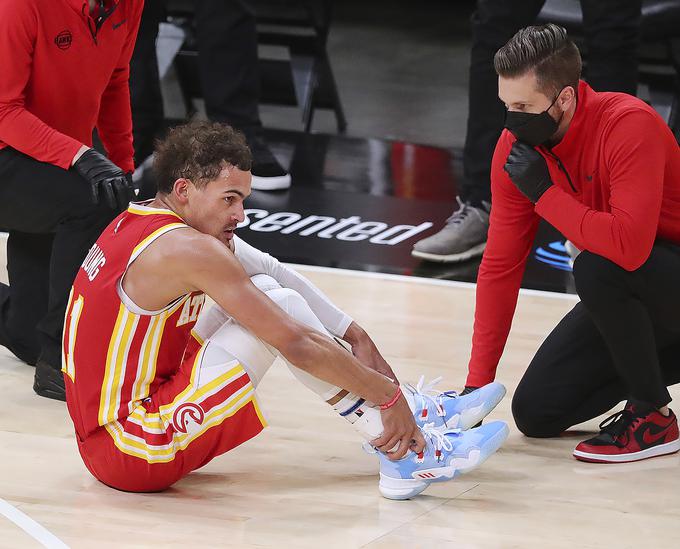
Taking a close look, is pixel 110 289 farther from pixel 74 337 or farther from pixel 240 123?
pixel 240 123

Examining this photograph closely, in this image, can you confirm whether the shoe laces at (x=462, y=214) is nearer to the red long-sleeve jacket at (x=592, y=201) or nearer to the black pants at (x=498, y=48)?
the black pants at (x=498, y=48)

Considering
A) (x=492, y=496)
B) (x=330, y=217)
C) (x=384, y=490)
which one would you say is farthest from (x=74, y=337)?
(x=330, y=217)

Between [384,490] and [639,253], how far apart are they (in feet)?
2.40

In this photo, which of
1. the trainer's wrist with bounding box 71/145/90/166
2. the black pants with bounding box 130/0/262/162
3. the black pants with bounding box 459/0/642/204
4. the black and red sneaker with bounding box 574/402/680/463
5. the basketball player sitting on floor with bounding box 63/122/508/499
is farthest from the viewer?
the black pants with bounding box 130/0/262/162

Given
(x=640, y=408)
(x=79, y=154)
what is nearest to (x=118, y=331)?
(x=79, y=154)

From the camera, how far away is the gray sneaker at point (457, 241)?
15.0 feet

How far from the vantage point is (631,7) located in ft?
15.1

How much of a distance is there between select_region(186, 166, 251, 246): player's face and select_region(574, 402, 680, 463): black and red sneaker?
38.1 inches

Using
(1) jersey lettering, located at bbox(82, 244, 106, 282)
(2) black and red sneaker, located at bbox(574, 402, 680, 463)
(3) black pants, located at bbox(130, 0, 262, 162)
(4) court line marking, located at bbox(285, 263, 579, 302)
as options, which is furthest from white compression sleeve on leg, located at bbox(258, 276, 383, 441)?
(3) black pants, located at bbox(130, 0, 262, 162)

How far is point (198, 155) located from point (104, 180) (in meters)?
0.63

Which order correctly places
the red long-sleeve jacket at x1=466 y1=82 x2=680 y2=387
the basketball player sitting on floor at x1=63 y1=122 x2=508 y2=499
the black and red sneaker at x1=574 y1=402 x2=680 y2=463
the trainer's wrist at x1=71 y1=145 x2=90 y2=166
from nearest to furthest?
the basketball player sitting on floor at x1=63 y1=122 x2=508 y2=499, the red long-sleeve jacket at x1=466 y1=82 x2=680 y2=387, the black and red sneaker at x1=574 y1=402 x2=680 y2=463, the trainer's wrist at x1=71 y1=145 x2=90 y2=166

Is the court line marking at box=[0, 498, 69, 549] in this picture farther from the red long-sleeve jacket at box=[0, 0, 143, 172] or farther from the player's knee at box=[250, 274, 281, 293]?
the red long-sleeve jacket at box=[0, 0, 143, 172]

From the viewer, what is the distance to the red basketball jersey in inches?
103

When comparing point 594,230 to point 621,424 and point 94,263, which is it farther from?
point 94,263
